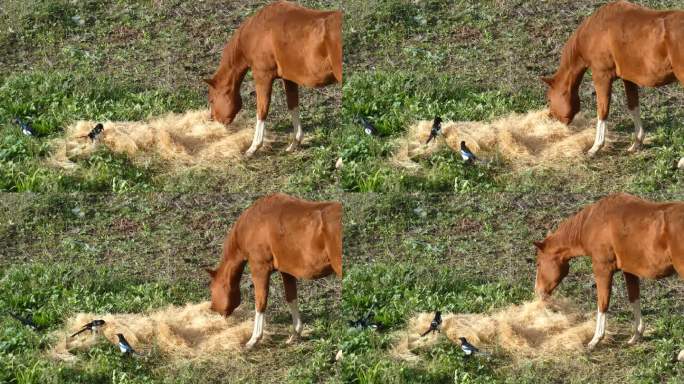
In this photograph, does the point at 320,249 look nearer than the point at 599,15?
Yes

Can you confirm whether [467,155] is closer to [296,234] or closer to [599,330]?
[599,330]

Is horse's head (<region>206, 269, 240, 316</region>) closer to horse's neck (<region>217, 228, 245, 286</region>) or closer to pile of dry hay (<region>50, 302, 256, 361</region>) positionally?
horse's neck (<region>217, 228, 245, 286</region>)

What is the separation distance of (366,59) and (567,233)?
4491 millimetres

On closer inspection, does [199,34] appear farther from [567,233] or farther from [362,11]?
[567,233]

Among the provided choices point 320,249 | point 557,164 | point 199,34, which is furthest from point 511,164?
point 199,34

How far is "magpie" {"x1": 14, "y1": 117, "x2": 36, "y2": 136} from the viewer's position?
21641 millimetres

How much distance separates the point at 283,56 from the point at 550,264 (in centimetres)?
345

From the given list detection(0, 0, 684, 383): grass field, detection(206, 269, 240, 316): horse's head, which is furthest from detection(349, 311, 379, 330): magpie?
detection(206, 269, 240, 316): horse's head

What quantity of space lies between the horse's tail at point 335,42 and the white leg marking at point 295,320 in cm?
228

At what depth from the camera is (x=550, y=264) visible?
1978 cm

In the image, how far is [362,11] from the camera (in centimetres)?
2386

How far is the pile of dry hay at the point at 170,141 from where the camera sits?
68.2 ft

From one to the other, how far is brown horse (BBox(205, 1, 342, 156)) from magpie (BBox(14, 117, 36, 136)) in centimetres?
233

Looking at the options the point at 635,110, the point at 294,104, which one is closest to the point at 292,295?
the point at 294,104
